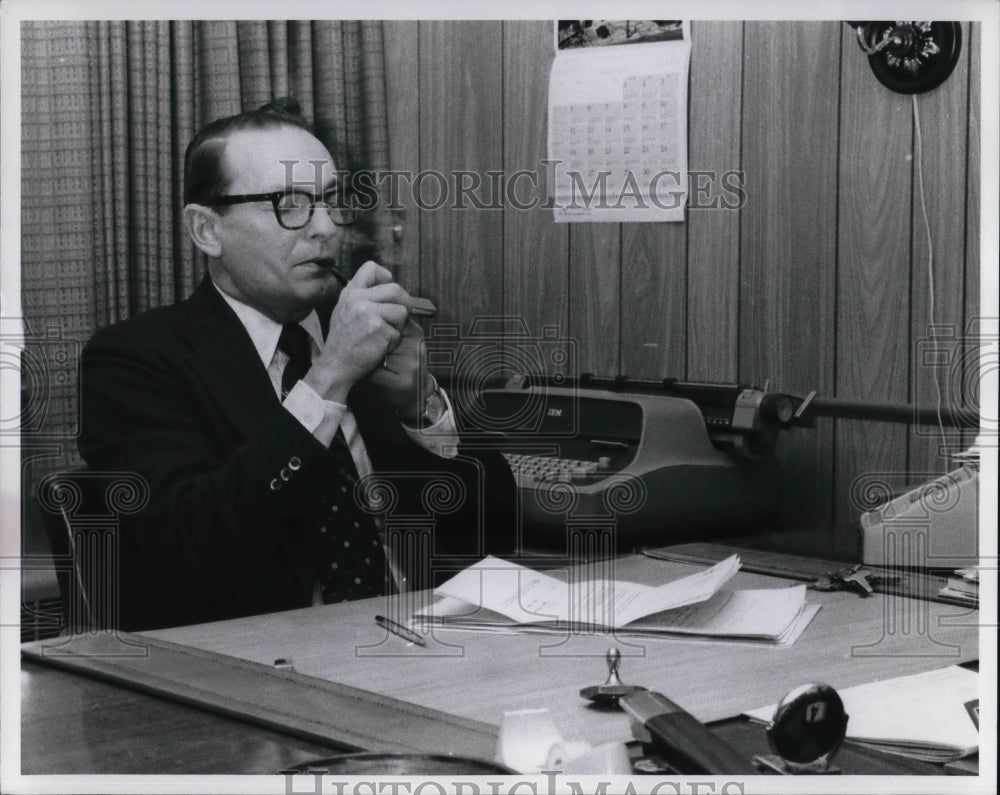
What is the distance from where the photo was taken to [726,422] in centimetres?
224

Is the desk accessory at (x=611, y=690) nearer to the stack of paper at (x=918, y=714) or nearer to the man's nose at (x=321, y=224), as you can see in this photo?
the stack of paper at (x=918, y=714)

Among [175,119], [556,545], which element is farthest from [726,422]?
[175,119]

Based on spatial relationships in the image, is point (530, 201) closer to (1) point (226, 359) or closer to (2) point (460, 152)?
(2) point (460, 152)

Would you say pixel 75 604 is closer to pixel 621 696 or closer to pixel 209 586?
pixel 209 586

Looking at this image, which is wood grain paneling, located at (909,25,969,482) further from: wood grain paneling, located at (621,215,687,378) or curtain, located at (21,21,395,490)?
curtain, located at (21,21,395,490)

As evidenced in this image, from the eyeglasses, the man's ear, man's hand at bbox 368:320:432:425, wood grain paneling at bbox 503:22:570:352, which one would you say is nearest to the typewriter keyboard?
man's hand at bbox 368:320:432:425

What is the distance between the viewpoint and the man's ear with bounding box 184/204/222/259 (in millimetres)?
2168

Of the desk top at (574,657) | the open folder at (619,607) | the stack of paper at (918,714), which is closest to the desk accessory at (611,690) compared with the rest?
the desk top at (574,657)

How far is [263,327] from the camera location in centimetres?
215

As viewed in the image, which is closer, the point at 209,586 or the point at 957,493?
the point at 957,493

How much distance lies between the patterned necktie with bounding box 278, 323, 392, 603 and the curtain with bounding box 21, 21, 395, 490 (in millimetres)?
294

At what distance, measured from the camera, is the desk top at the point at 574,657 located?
50.4 inches

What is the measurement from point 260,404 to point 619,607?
76 centimetres
